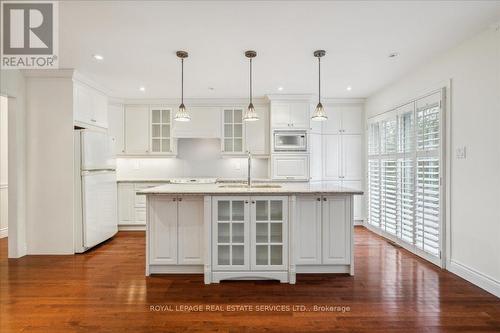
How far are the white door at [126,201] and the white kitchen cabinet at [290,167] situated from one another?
8.60 ft

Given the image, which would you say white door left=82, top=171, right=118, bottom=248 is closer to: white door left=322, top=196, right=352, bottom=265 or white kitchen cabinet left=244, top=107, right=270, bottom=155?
white kitchen cabinet left=244, top=107, right=270, bottom=155

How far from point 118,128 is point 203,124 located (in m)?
A: 1.63

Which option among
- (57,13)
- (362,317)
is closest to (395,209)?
(362,317)

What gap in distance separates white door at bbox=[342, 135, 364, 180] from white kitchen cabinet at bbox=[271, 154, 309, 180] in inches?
35.4

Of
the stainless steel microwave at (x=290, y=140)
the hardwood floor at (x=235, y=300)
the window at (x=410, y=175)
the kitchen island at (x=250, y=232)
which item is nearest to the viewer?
the hardwood floor at (x=235, y=300)

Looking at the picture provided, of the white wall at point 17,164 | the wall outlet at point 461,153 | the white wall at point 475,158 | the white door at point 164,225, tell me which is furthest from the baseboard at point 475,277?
the white wall at point 17,164

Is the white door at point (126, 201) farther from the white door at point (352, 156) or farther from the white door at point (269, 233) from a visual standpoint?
the white door at point (352, 156)

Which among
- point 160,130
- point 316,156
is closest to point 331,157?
point 316,156

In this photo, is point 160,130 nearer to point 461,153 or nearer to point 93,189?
point 93,189

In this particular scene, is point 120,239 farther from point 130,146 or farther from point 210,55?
point 210,55

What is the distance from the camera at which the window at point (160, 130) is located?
5371 mm

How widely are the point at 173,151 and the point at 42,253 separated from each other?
8.32 feet

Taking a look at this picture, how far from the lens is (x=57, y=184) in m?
3.80

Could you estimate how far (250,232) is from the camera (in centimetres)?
292
